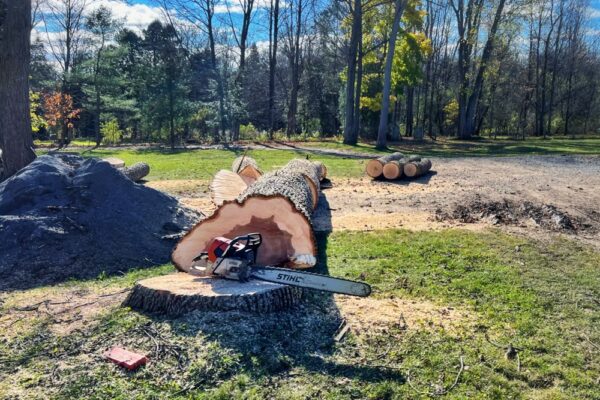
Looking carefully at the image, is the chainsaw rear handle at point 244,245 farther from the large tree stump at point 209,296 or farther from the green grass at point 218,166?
Result: the green grass at point 218,166

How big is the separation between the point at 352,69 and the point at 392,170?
42.6 ft

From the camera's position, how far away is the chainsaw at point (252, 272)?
141 inches

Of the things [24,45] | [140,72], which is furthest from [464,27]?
[24,45]

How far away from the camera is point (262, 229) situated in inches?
188

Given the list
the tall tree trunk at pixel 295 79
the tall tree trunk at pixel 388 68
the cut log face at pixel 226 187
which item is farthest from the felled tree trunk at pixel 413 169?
the tall tree trunk at pixel 295 79

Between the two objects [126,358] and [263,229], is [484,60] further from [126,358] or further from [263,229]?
[126,358]

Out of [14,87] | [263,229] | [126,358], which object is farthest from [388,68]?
[126,358]

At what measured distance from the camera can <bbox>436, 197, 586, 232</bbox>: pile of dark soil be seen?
276 inches

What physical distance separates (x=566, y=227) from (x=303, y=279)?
5.14 meters

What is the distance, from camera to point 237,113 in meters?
25.8

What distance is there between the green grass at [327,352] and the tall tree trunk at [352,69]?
19951 mm

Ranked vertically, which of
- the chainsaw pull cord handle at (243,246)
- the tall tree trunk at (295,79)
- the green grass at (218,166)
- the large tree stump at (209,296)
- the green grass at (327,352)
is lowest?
the green grass at (327,352)

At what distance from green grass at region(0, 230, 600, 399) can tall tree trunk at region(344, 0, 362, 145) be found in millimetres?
19951

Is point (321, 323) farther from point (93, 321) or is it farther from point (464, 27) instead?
point (464, 27)
